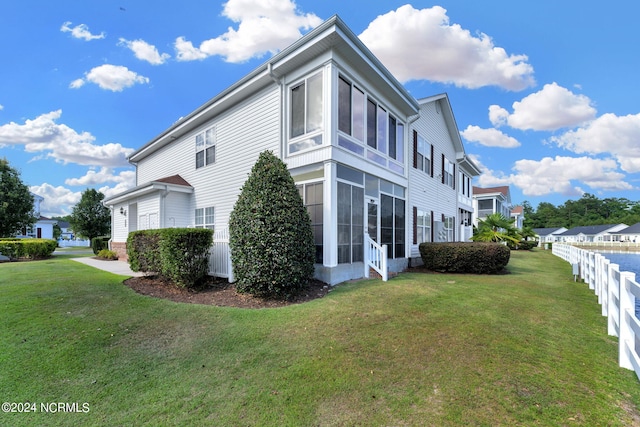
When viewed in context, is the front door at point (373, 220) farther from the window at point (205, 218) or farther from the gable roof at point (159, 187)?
the gable roof at point (159, 187)

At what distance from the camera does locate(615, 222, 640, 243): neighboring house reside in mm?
42088

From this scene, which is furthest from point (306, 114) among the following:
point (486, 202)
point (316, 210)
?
point (486, 202)

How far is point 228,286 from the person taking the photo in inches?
312

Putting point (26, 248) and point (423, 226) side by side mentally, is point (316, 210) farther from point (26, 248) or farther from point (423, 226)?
point (26, 248)

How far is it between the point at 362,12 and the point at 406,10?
2.51 metres

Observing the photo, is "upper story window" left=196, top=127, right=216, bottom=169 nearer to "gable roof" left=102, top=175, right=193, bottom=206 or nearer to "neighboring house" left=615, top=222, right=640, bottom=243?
"gable roof" left=102, top=175, right=193, bottom=206

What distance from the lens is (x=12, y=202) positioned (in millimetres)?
21547

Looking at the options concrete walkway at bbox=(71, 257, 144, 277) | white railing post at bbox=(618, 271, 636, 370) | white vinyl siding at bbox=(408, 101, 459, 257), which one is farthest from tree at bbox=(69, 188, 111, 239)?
white railing post at bbox=(618, 271, 636, 370)

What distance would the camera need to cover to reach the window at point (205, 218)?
1241 cm

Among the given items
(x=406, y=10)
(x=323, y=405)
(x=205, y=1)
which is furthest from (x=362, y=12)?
(x=323, y=405)

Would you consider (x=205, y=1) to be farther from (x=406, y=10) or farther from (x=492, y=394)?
(x=492, y=394)

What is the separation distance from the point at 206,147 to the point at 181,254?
6.87 m

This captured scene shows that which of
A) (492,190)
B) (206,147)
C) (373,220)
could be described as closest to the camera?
(373,220)

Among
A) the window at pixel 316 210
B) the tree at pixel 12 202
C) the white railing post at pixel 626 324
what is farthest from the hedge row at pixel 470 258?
the tree at pixel 12 202
